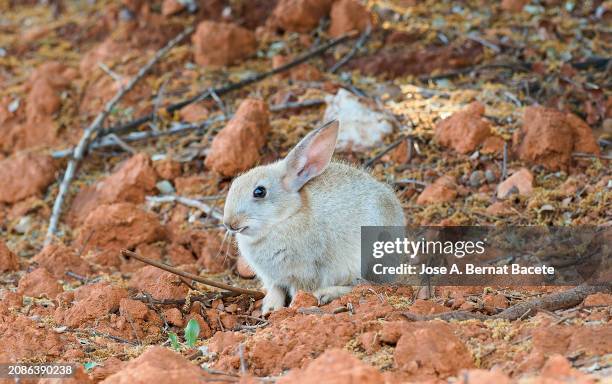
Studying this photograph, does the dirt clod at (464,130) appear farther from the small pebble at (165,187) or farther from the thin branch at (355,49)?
the small pebble at (165,187)

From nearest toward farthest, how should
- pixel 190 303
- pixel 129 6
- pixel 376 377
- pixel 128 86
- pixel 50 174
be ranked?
pixel 376 377
pixel 190 303
pixel 50 174
pixel 128 86
pixel 129 6

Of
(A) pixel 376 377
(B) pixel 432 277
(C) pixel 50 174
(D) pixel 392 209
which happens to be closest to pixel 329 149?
(D) pixel 392 209

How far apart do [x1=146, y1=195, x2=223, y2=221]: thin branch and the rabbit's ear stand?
140 centimetres

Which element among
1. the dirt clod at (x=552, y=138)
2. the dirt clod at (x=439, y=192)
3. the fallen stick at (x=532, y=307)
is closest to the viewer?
the fallen stick at (x=532, y=307)

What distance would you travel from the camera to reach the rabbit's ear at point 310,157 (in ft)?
17.8

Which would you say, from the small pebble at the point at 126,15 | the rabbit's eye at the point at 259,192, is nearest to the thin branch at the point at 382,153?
the rabbit's eye at the point at 259,192

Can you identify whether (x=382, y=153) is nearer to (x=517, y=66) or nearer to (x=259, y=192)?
(x=517, y=66)

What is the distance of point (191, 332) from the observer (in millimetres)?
4531

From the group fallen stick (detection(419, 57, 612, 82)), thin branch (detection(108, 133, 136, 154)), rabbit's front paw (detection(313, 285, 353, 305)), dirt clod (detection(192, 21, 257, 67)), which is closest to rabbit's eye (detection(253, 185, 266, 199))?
rabbit's front paw (detection(313, 285, 353, 305))

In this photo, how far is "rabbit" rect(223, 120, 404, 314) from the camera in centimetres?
534

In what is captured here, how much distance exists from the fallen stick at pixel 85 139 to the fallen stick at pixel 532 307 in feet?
12.6

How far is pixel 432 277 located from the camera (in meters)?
5.60

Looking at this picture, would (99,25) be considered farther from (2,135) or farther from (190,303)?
(190,303)

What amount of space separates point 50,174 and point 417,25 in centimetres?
400
